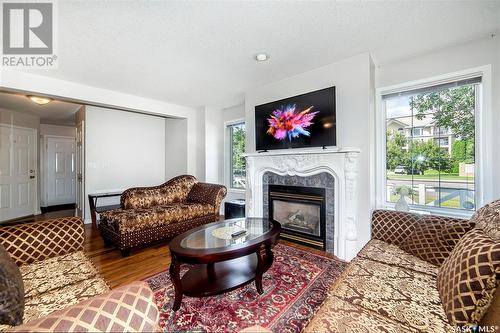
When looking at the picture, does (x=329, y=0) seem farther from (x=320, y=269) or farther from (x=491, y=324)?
(x=320, y=269)

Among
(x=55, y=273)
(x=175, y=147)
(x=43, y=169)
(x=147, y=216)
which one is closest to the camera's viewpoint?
(x=55, y=273)

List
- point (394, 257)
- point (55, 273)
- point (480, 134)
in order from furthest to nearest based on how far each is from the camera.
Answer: point (480, 134) < point (394, 257) < point (55, 273)

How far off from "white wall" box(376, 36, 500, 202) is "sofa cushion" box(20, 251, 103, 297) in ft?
12.5

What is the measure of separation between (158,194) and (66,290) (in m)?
2.37

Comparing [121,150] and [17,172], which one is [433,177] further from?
[17,172]

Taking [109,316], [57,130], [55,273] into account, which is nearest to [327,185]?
[109,316]

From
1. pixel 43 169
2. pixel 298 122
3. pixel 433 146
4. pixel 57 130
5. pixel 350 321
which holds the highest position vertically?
pixel 57 130

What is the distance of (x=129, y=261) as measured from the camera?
102 inches

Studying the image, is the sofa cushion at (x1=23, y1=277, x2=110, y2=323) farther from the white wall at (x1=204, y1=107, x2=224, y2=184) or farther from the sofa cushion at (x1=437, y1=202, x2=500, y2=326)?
the white wall at (x1=204, y1=107, x2=224, y2=184)

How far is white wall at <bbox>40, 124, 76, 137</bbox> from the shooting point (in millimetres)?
5762

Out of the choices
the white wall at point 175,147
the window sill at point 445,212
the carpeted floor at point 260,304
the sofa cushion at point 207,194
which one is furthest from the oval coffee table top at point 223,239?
the white wall at point 175,147

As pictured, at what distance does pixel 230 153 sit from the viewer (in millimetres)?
5078

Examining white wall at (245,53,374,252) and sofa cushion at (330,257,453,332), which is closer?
sofa cushion at (330,257,453,332)

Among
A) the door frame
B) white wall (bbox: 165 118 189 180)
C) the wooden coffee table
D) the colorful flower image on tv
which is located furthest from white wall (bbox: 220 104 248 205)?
the door frame
